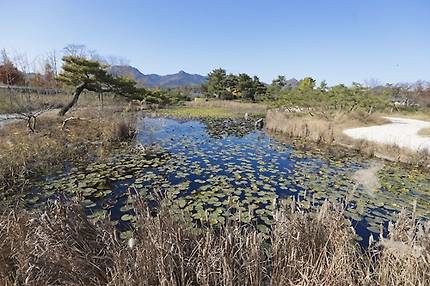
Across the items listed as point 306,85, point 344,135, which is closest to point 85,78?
point 344,135

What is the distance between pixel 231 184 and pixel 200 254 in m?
4.45

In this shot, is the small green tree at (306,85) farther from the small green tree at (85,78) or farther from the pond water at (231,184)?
the small green tree at (85,78)

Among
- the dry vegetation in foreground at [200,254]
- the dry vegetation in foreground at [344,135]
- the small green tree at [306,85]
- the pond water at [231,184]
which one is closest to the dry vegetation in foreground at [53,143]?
the pond water at [231,184]

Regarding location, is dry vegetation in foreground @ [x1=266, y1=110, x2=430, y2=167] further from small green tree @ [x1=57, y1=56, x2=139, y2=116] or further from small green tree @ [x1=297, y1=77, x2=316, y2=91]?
small green tree @ [x1=57, y1=56, x2=139, y2=116]

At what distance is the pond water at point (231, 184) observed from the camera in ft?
16.0

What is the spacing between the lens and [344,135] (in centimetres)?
1248

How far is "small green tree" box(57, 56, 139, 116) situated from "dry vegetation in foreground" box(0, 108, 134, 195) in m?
1.65

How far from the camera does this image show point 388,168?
839cm

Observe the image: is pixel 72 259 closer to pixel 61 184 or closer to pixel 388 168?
pixel 61 184

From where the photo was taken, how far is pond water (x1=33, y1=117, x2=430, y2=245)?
192 inches

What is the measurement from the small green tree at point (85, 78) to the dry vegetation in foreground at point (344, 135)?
31.2 ft

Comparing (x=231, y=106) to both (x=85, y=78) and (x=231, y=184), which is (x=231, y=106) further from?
(x=231, y=184)

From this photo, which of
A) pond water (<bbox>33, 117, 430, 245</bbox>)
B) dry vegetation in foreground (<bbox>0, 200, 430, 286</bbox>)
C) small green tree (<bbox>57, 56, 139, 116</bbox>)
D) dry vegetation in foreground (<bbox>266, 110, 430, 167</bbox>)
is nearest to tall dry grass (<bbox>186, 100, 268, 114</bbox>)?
dry vegetation in foreground (<bbox>266, 110, 430, 167</bbox>)

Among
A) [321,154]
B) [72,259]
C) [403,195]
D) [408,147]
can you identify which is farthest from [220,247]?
[408,147]
